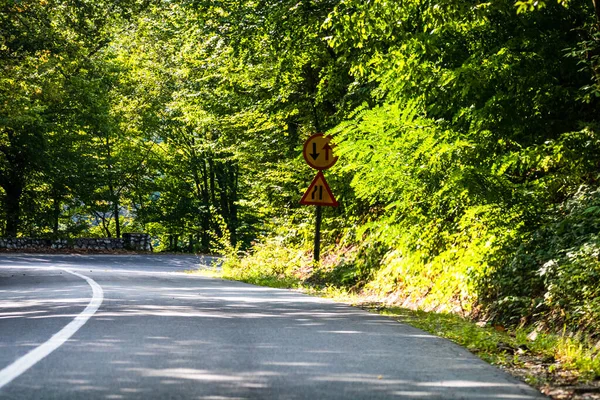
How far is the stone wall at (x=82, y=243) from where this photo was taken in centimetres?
3759

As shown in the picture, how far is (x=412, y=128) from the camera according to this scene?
12.9 m

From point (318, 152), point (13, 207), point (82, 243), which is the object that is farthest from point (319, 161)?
point (13, 207)

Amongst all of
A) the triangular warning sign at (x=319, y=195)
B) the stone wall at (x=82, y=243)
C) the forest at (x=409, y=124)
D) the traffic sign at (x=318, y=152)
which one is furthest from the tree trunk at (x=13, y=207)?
the traffic sign at (x=318, y=152)

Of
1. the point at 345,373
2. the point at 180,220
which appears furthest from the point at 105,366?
the point at 180,220

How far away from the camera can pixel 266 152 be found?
26.1m

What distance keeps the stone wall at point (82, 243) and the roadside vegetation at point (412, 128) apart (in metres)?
6.61

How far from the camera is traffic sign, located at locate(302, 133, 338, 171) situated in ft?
59.9

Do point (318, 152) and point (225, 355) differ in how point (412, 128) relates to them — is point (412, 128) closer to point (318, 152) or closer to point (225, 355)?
point (318, 152)

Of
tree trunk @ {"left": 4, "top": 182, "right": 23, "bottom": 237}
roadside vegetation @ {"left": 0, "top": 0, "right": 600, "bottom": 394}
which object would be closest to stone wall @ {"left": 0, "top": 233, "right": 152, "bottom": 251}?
tree trunk @ {"left": 4, "top": 182, "right": 23, "bottom": 237}

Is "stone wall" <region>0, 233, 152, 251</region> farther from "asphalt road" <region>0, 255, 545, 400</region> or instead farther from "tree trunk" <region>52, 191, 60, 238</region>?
"asphalt road" <region>0, 255, 545, 400</region>

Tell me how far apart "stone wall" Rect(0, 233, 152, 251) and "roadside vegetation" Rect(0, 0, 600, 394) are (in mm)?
6607

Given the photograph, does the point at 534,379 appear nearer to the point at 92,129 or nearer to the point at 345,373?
the point at 345,373

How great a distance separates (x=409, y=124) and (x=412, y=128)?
112 millimetres

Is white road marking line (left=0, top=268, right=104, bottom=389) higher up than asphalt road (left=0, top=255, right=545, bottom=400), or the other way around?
white road marking line (left=0, top=268, right=104, bottom=389)
